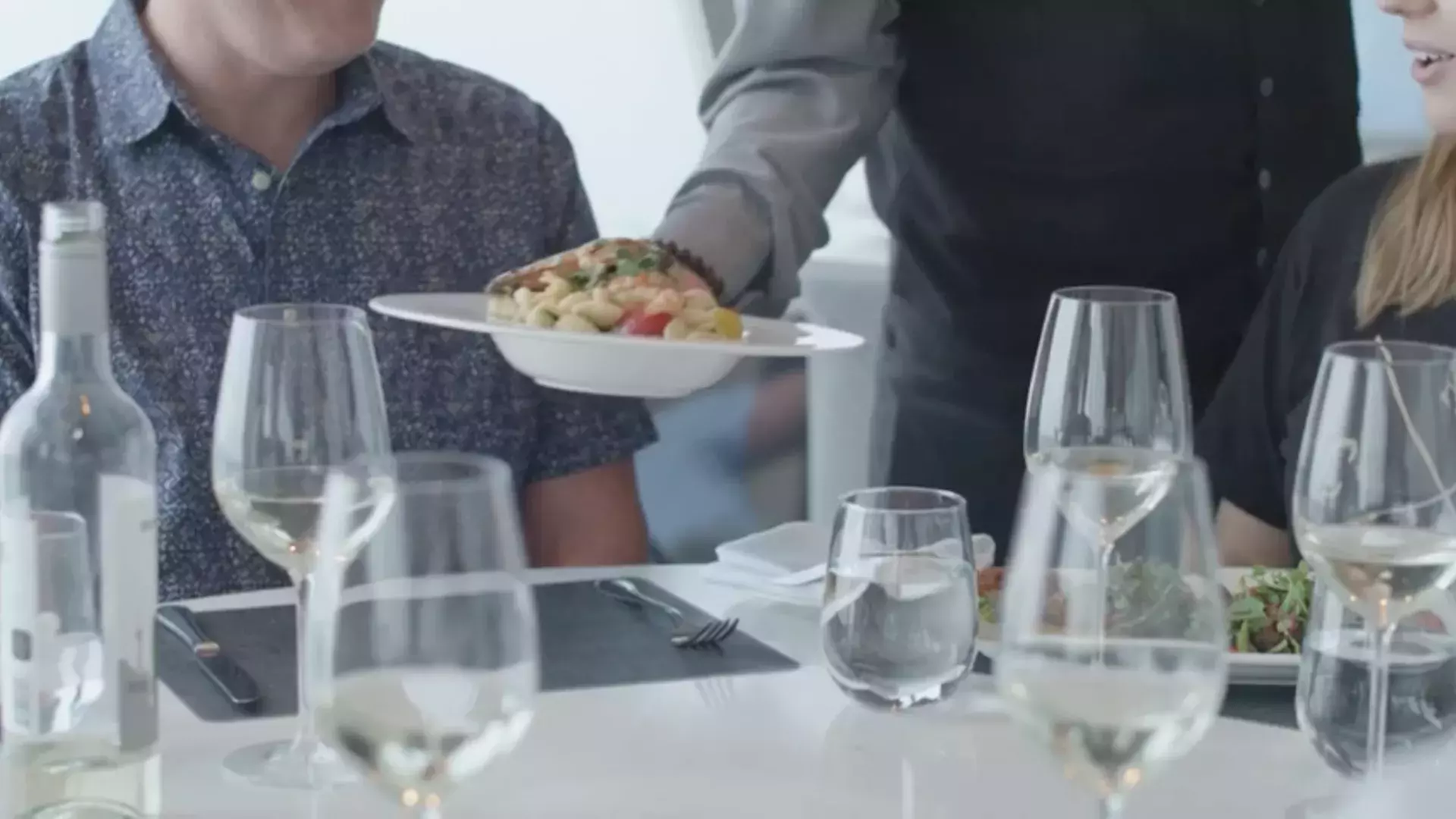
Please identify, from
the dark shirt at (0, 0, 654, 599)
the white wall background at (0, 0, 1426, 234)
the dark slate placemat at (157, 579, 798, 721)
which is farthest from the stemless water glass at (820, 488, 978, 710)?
the white wall background at (0, 0, 1426, 234)

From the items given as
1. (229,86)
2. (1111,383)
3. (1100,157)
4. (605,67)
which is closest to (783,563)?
(1111,383)

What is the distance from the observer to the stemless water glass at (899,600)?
3.68 ft

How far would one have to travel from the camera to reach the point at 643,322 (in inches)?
60.8

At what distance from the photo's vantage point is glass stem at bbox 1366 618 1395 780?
1058 mm

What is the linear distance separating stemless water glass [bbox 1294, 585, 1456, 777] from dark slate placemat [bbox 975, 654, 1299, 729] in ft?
0.32

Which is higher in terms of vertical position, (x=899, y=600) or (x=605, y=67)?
(x=605, y=67)

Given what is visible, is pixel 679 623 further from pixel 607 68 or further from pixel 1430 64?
pixel 607 68

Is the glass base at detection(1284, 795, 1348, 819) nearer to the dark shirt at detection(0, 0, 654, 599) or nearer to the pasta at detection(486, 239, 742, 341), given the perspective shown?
the pasta at detection(486, 239, 742, 341)

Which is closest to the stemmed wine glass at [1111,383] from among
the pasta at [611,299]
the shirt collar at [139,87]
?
the pasta at [611,299]

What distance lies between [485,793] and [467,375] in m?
0.85

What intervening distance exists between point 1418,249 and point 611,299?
2.67ft

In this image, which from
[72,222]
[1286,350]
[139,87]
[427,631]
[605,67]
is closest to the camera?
[427,631]

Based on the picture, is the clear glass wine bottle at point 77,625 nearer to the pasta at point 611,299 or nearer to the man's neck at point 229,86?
the pasta at point 611,299

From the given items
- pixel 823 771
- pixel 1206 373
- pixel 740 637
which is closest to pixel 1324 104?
pixel 1206 373
